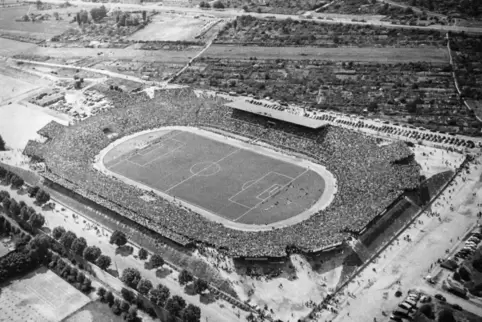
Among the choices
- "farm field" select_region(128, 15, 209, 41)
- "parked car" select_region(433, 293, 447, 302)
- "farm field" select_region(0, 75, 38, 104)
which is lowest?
"farm field" select_region(0, 75, 38, 104)

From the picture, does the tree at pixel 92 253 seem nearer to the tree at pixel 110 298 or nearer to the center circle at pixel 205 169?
the tree at pixel 110 298

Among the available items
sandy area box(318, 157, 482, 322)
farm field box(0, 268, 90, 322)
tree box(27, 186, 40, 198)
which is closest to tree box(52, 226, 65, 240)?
farm field box(0, 268, 90, 322)

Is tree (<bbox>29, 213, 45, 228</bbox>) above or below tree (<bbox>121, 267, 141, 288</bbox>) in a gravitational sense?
below

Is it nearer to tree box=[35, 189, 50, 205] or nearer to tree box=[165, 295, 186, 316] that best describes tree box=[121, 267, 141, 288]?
tree box=[165, 295, 186, 316]

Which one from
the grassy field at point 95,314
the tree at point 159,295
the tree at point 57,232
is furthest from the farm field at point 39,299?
the tree at point 159,295

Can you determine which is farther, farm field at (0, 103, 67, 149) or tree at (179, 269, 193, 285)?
farm field at (0, 103, 67, 149)

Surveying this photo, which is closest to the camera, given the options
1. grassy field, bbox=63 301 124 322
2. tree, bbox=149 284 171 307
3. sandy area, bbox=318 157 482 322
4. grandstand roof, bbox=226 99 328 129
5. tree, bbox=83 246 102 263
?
sandy area, bbox=318 157 482 322

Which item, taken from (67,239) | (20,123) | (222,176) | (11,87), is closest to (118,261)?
(67,239)
